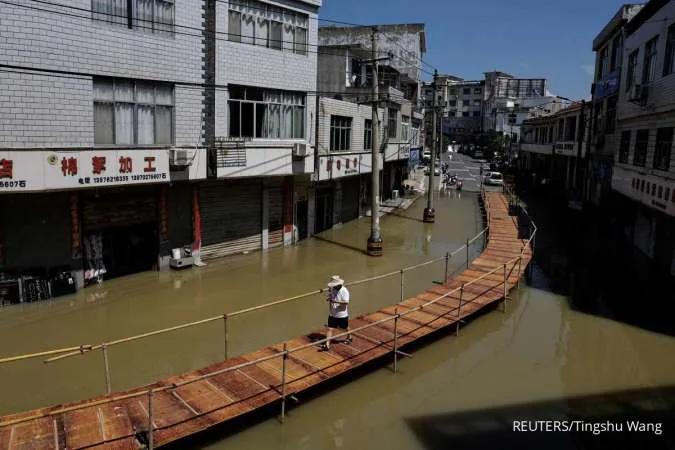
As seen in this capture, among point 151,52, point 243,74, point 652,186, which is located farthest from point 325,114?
point 652,186

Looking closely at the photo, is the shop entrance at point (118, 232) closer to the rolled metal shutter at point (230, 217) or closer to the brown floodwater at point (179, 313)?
the brown floodwater at point (179, 313)

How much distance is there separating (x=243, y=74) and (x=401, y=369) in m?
12.7

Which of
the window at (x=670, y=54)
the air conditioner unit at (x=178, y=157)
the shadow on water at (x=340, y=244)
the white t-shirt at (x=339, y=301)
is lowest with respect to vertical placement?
the shadow on water at (x=340, y=244)

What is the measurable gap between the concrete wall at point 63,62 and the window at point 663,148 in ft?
55.4

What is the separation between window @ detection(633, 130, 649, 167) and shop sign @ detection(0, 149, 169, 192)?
17.9 meters

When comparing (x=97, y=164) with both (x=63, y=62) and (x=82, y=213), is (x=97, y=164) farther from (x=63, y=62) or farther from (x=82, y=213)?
(x=63, y=62)

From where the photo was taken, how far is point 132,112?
52.7ft

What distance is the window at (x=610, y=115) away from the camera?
29562mm

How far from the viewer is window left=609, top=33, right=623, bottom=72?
29719 mm

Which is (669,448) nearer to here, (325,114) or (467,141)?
(325,114)

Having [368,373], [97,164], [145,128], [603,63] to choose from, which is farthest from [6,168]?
[603,63]

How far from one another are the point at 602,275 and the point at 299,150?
12.6 meters

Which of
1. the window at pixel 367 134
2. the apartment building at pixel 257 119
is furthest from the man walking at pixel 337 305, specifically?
the window at pixel 367 134

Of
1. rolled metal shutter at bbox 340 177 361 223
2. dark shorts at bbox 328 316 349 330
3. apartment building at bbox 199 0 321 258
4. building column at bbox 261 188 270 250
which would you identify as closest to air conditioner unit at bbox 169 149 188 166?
apartment building at bbox 199 0 321 258
